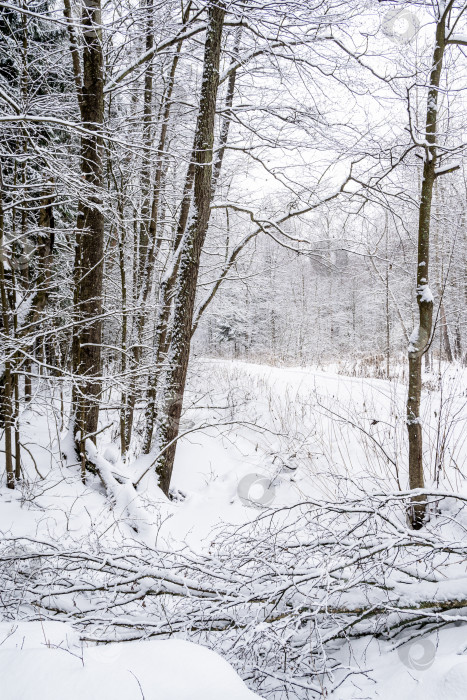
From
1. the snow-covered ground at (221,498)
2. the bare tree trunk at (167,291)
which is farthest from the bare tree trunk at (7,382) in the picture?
the bare tree trunk at (167,291)

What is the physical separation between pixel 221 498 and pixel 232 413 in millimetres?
1165

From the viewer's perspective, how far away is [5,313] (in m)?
3.83

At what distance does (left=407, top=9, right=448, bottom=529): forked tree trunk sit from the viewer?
3226 mm

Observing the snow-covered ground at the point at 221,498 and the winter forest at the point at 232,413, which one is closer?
the snow-covered ground at the point at 221,498

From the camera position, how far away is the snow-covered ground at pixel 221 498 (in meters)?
1.21

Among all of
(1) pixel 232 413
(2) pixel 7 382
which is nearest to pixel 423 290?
(1) pixel 232 413

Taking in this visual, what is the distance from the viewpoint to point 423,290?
10.7 feet

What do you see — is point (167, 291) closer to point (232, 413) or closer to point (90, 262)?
point (90, 262)

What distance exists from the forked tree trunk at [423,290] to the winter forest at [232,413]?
0.05ft

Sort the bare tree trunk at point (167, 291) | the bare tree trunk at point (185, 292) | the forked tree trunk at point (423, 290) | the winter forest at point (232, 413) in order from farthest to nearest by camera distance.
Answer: the bare tree trunk at point (167, 291) → the bare tree trunk at point (185, 292) → the forked tree trunk at point (423, 290) → the winter forest at point (232, 413)

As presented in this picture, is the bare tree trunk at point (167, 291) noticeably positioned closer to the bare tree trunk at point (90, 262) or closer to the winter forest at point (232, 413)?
the winter forest at point (232, 413)

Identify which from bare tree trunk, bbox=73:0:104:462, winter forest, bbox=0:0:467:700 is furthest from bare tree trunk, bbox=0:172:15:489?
bare tree trunk, bbox=73:0:104:462

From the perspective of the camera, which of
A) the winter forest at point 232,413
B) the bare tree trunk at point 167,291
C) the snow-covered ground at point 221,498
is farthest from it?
the bare tree trunk at point 167,291

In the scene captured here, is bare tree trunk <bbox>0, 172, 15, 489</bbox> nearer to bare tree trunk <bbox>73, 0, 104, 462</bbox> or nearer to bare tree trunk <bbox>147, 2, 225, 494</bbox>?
bare tree trunk <bbox>73, 0, 104, 462</bbox>
